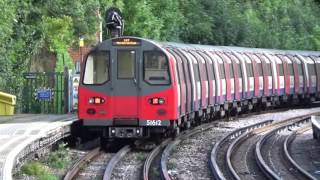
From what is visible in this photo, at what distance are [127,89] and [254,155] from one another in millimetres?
3151

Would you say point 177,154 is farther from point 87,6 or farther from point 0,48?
point 87,6

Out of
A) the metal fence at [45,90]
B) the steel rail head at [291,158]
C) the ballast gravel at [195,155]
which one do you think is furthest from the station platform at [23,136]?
the steel rail head at [291,158]

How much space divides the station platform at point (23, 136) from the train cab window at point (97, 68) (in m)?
1.12

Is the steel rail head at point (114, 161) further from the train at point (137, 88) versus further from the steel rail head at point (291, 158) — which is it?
the steel rail head at point (291, 158)

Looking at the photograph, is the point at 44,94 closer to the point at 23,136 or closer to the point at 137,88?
the point at 137,88

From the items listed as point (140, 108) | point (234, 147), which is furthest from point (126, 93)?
point (234, 147)

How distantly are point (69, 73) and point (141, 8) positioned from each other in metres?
13.9

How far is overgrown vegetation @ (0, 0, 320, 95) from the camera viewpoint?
24.4 m

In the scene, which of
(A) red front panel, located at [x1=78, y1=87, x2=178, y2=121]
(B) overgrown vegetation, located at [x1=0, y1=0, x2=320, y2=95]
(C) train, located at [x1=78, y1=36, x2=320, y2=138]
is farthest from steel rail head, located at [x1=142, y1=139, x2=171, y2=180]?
(B) overgrown vegetation, located at [x1=0, y1=0, x2=320, y2=95]

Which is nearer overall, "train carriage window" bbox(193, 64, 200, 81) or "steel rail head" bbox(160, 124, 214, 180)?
"steel rail head" bbox(160, 124, 214, 180)

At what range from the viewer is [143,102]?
1745 cm

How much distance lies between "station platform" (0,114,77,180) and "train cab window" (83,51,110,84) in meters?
1.12

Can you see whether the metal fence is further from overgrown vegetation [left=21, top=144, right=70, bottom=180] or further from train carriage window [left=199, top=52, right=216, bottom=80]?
overgrown vegetation [left=21, top=144, right=70, bottom=180]

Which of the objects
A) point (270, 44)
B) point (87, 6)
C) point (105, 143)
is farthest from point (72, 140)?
point (270, 44)
